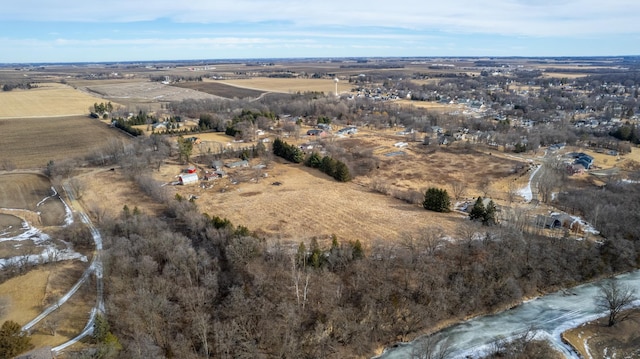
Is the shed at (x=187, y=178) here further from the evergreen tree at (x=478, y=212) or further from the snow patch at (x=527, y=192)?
the snow patch at (x=527, y=192)

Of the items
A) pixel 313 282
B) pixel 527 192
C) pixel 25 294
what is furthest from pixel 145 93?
pixel 313 282

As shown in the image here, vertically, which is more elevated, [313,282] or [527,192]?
[527,192]

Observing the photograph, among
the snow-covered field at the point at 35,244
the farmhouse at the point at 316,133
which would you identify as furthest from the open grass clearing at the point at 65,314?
the farmhouse at the point at 316,133

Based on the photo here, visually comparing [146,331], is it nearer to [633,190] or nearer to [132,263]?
[132,263]

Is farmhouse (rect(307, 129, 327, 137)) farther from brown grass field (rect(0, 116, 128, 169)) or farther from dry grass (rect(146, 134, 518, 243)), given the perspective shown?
brown grass field (rect(0, 116, 128, 169))

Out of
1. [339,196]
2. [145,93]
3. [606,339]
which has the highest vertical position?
[145,93]

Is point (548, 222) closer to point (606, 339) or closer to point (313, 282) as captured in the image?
point (606, 339)

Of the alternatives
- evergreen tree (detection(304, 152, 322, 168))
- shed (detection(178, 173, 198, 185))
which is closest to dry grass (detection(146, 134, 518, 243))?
shed (detection(178, 173, 198, 185))
